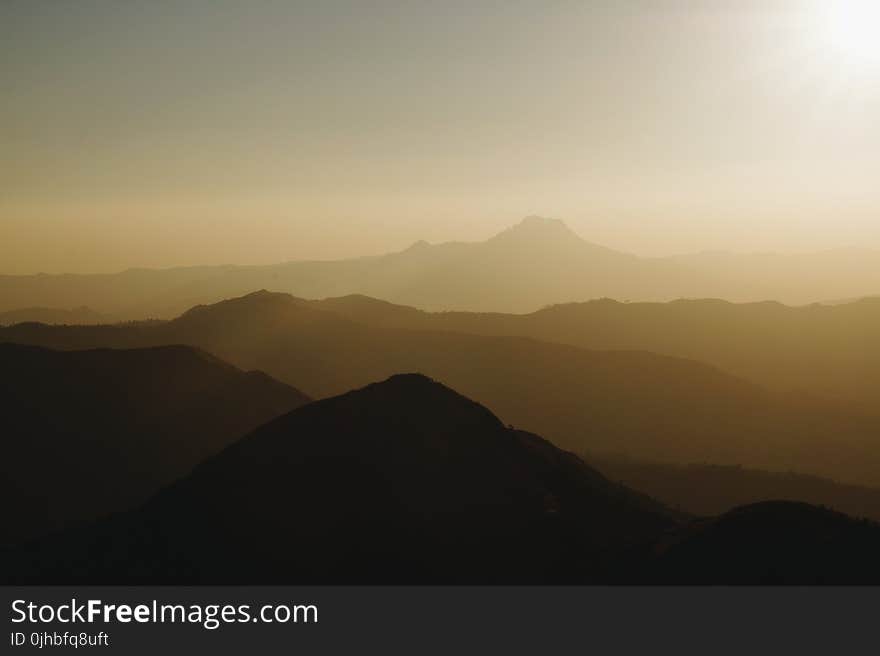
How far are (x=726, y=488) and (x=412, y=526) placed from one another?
111 feet

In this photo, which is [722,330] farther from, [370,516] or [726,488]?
[370,516]

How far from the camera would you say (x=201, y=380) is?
63.1m

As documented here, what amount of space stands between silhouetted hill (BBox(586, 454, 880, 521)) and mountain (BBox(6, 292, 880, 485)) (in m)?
19.5

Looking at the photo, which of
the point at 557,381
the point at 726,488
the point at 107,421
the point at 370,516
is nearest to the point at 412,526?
the point at 370,516

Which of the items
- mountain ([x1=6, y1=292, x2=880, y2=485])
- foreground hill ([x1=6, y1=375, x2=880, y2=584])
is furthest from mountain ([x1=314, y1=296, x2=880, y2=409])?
foreground hill ([x1=6, y1=375, x2=880, y2=584])

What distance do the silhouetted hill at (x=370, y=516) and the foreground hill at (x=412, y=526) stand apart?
6 centimetres

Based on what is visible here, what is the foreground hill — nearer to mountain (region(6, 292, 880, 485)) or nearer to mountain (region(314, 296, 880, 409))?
mountain (region(6, 292, 880, 485))

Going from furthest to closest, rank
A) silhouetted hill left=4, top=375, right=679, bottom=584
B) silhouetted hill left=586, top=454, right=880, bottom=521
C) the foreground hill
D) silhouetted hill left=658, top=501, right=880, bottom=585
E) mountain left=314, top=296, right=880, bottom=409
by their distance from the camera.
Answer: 1. mountain left=314, top=296, right=880, bottom=409
2. silhouetted hill left=586, top=454, right=880, bottom=521
3. silhouetted hill left=4, top=375, right=679, bottom=584
4. the foreground hill
5. silhouetted hill left=658, top=501, right=880, bottom=585

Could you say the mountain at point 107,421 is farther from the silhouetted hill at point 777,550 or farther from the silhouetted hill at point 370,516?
the silhouetted hill at point 777,550

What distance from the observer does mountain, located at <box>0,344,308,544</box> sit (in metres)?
46.5

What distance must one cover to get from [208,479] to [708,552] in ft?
65.4

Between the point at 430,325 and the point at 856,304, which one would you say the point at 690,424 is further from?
the point at 856,304

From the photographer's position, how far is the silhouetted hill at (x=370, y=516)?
2719 cm
